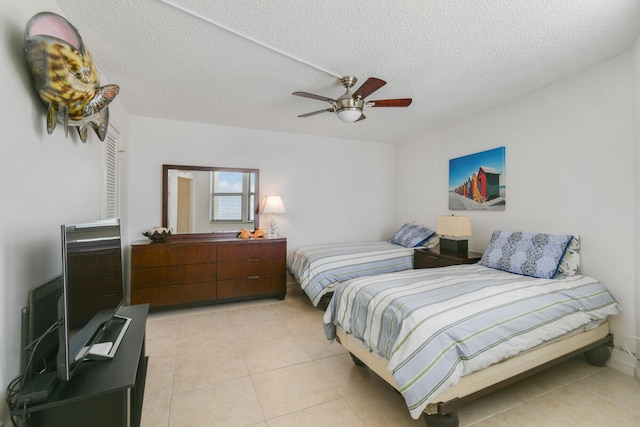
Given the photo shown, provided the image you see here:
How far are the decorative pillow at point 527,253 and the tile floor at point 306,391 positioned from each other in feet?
2.54

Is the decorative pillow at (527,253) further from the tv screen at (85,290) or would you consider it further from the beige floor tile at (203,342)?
the tv screen at (85,290)

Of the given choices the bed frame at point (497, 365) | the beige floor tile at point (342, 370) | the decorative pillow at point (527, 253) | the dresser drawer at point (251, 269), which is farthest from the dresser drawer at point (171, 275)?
the decorative pillow at point (527, 253)

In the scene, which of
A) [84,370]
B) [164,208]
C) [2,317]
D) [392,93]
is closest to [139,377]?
[84,370]

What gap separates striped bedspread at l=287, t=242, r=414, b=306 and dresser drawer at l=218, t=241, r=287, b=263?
30 cm

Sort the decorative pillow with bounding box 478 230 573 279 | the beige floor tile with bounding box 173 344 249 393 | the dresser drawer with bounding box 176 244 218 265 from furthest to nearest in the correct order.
Result: the dresser drawer with bounding box 176 244 218 265 < the decorative pillow with bounding box 478 230 573 279 < the beige floor tile with bounding box 173 344 249 393

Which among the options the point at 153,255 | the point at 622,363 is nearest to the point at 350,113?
Answer: the point at 153,255

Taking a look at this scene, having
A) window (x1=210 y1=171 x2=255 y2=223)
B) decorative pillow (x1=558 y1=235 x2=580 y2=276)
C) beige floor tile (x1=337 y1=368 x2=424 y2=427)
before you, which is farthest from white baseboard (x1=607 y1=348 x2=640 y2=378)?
window (x1=210 y1=171 x2=255 y2=223)

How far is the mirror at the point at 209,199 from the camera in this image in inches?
147

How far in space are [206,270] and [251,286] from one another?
23.4 inches

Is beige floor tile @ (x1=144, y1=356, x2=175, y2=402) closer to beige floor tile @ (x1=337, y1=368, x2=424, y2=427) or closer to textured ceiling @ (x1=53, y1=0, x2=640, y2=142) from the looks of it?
beige floor tile @ (x1=337, y1=368, x2=424, y2=427)

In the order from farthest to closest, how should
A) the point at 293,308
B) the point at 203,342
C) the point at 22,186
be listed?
the point at 293,308 < the point at 203,342 < the point at 22,186

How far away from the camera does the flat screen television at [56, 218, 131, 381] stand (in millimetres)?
1106

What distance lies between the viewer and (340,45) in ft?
6.70

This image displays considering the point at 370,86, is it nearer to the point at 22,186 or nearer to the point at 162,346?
the point at 22,186
